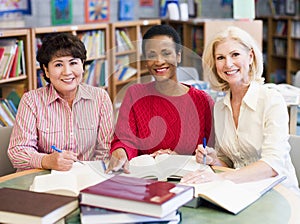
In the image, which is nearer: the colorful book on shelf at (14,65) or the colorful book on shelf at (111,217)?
the colorful book on shelf at (111,217)

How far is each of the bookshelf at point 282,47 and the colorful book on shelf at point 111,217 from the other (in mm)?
6230

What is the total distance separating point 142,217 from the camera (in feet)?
4.26

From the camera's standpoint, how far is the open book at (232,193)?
4.94 feet

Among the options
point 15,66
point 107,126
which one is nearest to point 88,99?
point 107,126

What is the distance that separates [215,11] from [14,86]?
16.3 ft

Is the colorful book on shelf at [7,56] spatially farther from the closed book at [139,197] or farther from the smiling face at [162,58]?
the closed book at [139,197]

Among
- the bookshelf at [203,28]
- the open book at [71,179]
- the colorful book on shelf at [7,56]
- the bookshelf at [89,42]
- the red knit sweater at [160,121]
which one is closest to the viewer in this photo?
the open book at [71,179]

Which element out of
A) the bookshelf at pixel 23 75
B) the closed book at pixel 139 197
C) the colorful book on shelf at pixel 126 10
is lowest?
the closed book at pixel 139 197

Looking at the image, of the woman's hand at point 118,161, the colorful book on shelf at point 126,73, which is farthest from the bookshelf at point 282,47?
the woman's hand at point 118,161

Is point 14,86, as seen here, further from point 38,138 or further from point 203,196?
point 203,196

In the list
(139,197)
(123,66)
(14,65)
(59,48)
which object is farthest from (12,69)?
(139,197)

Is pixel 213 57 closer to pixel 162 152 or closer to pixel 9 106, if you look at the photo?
pixel 162 152

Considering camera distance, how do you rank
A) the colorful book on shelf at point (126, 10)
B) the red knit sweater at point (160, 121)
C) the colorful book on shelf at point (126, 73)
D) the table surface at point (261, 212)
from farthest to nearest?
the colorful book on shelf at point (126, 10) → the colorful book on shelf at point (126, 73) → the red knit sweater at point (160, 121) → the table surface at point (261, 212)

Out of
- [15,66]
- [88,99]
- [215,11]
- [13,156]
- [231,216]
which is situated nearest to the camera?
[231,216]
